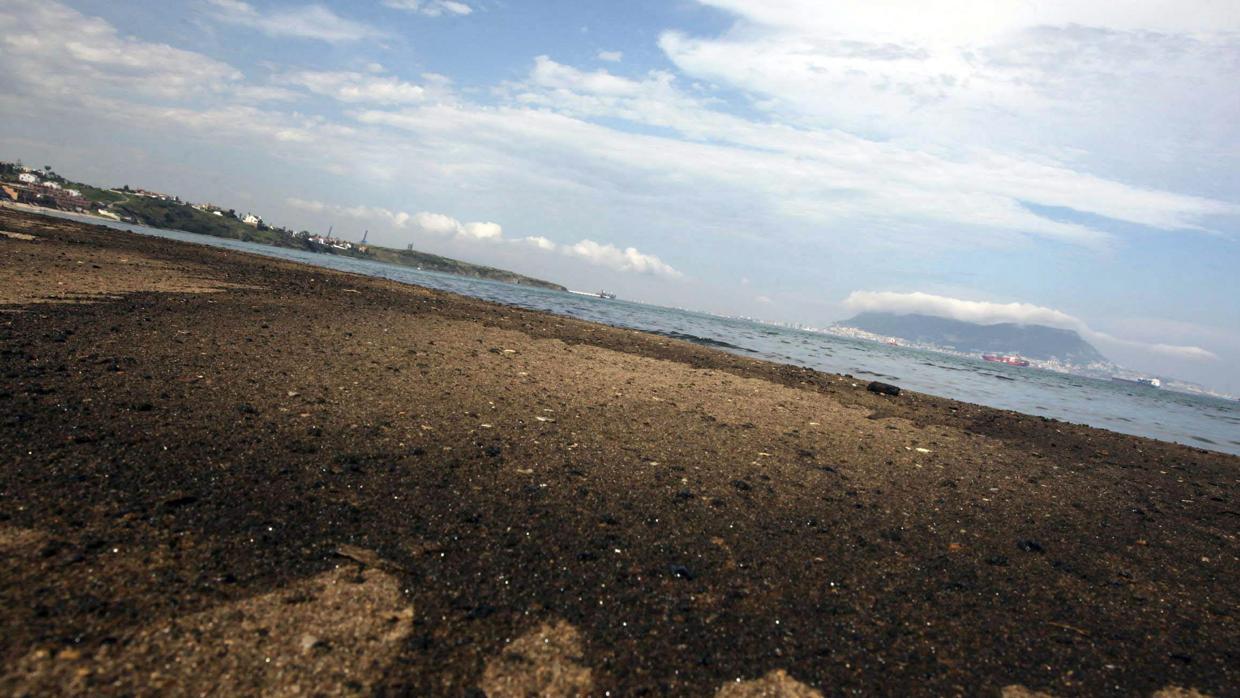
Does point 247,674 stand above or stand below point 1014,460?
below

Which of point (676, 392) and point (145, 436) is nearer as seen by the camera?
point (145, 436)

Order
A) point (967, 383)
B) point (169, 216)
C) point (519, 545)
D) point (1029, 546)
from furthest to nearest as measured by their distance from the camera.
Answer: point (169, 216) < point (967, 383) < point (1029, 546) < point (519, 545)

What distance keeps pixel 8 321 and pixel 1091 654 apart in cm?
1385

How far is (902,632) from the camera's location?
4.11m

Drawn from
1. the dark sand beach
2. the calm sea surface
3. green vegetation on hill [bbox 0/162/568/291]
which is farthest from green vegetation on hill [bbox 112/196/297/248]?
the dark sand beach

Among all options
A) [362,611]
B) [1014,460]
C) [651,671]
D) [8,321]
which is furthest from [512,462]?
[1014,460]

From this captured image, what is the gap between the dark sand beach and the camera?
312 centimetres

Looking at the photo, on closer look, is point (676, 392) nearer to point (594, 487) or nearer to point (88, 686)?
point (594, 487)

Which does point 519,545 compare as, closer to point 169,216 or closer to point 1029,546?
point 1029,546

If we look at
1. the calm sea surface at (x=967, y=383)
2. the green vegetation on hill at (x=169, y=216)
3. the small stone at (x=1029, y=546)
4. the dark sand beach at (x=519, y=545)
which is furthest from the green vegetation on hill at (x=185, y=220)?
the small stone at (x=1029, y=546)

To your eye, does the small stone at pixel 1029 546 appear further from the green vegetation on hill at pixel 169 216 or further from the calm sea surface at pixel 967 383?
the green vegetation on hill at pixel 169 216

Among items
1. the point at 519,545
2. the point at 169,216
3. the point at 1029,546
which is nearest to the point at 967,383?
the point at 1029,546

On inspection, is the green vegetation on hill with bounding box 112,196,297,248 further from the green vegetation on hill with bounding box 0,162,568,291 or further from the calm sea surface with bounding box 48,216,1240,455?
the calm sea surface with bounding box 48,216,1240,455

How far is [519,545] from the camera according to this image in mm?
4457
